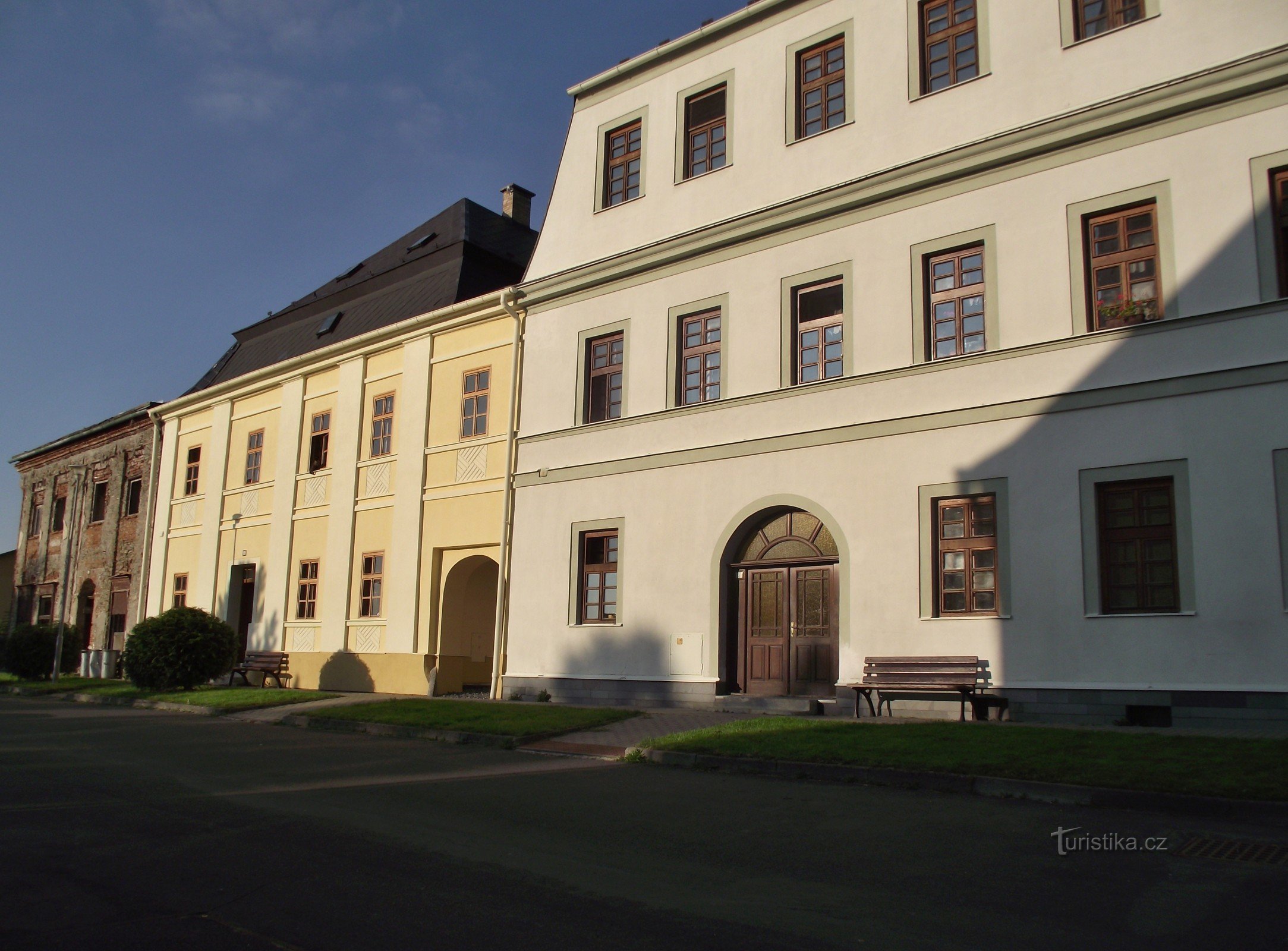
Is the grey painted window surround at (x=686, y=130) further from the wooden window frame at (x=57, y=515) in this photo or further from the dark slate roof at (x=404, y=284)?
the wooden window frame at (x=57, y=515)

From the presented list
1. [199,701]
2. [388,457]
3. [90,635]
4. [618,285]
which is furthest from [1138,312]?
[90,635]

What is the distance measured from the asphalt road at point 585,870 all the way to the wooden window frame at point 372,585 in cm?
1335

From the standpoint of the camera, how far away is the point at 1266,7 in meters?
13.6

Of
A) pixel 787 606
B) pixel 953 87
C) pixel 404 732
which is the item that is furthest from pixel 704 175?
pixel 404 732

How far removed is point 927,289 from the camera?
16062mm

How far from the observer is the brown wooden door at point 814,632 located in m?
16.6

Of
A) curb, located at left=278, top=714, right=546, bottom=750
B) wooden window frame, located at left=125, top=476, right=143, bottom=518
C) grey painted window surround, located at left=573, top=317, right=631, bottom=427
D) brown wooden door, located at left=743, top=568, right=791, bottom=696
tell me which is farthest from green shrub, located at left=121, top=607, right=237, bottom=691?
brown wooden door, located at left=743, top=568, right=791, bottom=696

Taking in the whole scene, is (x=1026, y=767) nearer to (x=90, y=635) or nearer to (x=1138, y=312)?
(x=1138, y=312)

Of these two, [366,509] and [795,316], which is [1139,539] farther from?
[366,509]

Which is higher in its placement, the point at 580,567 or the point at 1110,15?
the point at 1110,15

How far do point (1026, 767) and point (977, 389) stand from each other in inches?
263

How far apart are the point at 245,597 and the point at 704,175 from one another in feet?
58.2

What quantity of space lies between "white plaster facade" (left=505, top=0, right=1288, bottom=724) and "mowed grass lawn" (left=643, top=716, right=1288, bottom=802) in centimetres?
213

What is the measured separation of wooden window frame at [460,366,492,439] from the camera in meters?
22.5
